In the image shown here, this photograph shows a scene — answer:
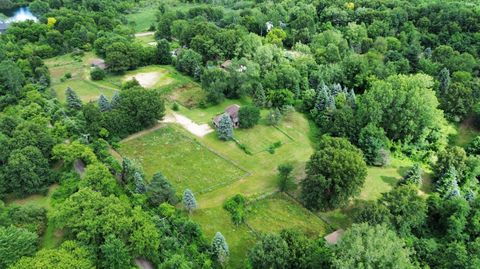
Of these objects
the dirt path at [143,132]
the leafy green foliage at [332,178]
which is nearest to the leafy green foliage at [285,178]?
the leafy green foliage at [332,178]

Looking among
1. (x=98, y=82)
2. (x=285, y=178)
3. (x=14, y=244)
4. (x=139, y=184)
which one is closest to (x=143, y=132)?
(x=139, y=184)

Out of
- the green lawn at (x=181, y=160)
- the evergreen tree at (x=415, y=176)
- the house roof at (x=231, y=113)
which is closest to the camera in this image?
the evergreen tree at (x=415, y=176)

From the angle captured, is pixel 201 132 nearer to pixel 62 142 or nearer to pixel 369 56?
pixel 62 142

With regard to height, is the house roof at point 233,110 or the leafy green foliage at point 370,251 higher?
the leafy green foliage at point 370,251

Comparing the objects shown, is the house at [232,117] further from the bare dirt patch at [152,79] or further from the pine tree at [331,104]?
the bare dirt patch at [152,79]

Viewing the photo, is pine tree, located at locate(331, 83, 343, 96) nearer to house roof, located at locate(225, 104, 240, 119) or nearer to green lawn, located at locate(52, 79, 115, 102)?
house roof, located at locate(225, 104, 240, 119)

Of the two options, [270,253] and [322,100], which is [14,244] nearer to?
[270,253]

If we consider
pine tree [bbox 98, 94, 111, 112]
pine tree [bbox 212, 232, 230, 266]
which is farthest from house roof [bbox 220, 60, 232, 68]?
pine tree [bbox 212, 232, 230, 266]
